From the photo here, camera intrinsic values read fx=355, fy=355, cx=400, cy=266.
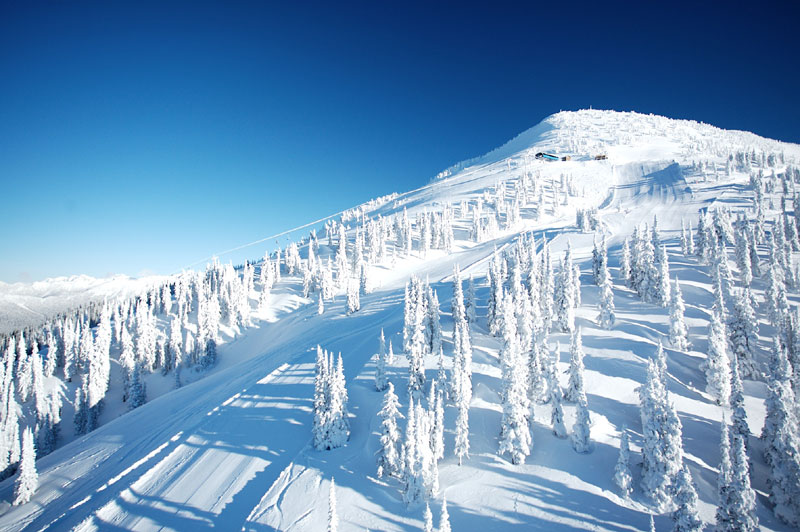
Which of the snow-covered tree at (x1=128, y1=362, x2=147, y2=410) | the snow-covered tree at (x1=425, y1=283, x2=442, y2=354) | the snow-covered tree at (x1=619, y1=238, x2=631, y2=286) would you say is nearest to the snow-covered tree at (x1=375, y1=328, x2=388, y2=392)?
the snow-covered tree at (x1=425, y1=283, x2=442, y2=354)

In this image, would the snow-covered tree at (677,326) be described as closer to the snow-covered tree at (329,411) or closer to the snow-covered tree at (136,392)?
the snow-covered tree at (329,411)

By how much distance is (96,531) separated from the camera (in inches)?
1254

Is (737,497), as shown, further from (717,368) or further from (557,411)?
(717,368)

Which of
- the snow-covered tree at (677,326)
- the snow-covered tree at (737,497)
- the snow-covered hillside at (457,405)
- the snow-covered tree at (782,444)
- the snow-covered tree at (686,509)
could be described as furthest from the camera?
the snow-covered tree at (677,326)

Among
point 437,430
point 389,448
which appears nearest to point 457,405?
point 437,430

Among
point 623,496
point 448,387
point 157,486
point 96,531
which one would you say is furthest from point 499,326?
point 96,531

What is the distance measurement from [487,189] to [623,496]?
17413cm

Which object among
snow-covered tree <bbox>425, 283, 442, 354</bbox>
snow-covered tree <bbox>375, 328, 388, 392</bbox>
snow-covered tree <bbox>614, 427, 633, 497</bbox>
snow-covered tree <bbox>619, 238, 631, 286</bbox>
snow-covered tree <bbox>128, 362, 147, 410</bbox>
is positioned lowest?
snow-covered tree <bbox>128, 362, 147, 410</bbox>

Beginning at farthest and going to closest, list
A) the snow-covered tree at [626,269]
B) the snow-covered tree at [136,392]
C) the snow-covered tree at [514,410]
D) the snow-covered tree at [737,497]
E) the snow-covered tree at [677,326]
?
1. the snow-covered tree at [136,392]
2. the snow-covered tree at [626,269]
3. the snow-covered tree at [677,326]
4. the snow-covered tree at [514,410]
5. the snow-covered tree at [737,497]

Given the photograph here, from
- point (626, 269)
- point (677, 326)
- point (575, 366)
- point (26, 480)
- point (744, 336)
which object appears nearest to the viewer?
point (575, 366)

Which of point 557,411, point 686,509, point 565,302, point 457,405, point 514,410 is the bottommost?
point 686,509

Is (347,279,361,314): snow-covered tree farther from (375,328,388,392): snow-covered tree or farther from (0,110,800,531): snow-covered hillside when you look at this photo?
(375,328,388,392): snow-covered tree

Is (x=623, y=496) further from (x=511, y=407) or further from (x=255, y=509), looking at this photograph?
(x=255, y=509)

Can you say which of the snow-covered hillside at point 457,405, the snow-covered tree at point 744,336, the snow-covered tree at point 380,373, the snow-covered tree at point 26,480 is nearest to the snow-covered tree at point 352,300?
the snow-covered hillside at point 457,405
